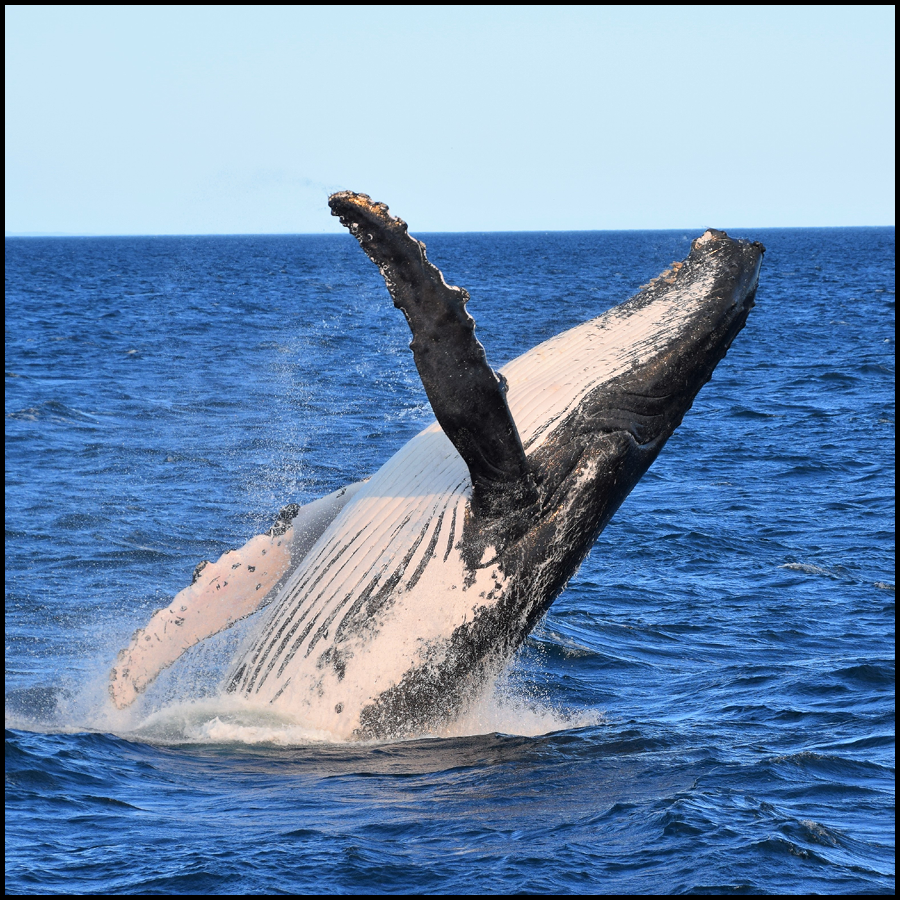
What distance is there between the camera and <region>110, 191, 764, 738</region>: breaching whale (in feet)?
25.6

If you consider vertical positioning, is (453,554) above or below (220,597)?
above

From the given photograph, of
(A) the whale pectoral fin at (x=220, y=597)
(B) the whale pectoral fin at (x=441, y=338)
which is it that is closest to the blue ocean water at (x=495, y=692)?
(A) the whale pectoral fin at (x=220, y=597)

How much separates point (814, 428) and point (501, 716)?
17345 mm

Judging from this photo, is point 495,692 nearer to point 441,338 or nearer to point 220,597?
point 220,597

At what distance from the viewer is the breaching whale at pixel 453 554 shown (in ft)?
25.6

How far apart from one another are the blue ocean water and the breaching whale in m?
0.36

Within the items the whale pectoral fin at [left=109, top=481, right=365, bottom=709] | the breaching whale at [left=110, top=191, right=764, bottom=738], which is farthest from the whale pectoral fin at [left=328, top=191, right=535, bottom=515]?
the whale pectoral fin at [left=109, top=481, right=365, bottom=709]

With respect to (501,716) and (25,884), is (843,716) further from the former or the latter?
(25,884)

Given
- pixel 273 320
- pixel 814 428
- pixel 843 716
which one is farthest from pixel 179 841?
Result: pixel 273 320

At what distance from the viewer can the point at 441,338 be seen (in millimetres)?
6656

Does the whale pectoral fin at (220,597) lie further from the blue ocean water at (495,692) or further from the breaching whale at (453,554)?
the blue ocean water at (495,692)

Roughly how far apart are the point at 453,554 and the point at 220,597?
1.99m

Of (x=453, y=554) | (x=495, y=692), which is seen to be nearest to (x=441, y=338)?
(x=453, y=554)

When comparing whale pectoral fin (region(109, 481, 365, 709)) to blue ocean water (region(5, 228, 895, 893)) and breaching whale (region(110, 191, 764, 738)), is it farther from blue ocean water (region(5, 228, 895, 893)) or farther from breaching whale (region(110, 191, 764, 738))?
blue ocean water (region(5, 228, 895, 893))
